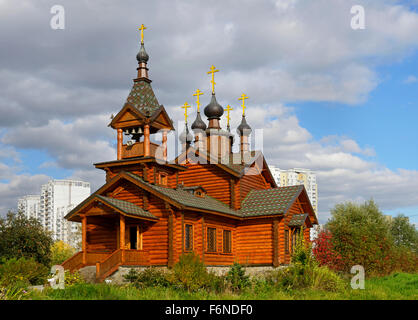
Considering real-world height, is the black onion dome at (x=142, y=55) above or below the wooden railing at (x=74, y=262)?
above

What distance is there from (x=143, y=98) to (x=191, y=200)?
587 cm

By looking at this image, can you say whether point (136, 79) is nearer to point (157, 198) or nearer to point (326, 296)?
point (157, 198)

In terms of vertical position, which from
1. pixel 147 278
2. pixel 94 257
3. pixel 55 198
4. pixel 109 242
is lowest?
pixel 147 278

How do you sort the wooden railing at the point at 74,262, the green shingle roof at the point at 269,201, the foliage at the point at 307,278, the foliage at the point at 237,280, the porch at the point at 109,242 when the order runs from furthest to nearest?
the green shingle roof at the point at 269,201
the wooden railing at the point at 74,262
the porch at the point at 109,242
the foliage at the point at 237,280
the foliage at the point at 307,278

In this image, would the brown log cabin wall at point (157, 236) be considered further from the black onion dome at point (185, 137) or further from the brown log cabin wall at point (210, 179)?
the black onion dome at point (185, 137)

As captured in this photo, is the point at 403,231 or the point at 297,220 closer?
the point at 297,220

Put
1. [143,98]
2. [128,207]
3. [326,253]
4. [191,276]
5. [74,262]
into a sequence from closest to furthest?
[191,276] < [128,207] < [74,262] < [143,98] < [326,253]

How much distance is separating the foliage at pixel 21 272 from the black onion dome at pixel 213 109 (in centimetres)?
1511

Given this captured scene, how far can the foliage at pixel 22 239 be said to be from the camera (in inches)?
1185

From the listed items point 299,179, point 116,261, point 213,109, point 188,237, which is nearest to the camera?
point 116,261

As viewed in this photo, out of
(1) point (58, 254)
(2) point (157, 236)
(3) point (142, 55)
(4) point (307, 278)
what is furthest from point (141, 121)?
(1) point (58, 254)

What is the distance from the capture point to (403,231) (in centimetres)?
5756

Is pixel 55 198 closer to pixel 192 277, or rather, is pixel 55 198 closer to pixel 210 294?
pixel 192 277

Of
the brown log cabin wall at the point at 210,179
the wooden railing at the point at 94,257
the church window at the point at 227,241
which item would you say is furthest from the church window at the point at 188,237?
the brown log cabin wall at the point at 210,179
